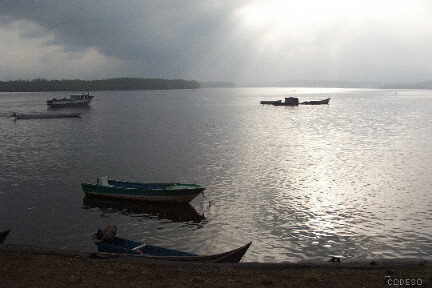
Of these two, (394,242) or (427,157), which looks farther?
(427,157)

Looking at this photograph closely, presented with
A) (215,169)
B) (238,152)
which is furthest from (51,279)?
(238,152)

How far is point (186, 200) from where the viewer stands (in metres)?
35.8

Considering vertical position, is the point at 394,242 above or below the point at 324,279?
below

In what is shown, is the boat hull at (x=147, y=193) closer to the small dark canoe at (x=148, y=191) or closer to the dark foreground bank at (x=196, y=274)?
the small dark canoe at (x=148, y=191)

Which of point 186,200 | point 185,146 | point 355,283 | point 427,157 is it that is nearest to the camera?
point 355,283

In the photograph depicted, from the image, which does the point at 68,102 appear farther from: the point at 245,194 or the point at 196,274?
the point at 196,274

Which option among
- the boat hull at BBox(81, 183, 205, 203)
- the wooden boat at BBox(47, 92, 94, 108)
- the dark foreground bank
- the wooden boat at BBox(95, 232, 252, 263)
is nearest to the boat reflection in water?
the boat hull at BBox(81, 183, 205, 203)

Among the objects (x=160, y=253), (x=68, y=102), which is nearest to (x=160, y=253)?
(x=160, y=253)

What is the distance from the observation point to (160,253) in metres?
21.1

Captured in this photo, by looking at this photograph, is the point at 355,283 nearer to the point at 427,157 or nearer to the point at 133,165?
the point at 133,165

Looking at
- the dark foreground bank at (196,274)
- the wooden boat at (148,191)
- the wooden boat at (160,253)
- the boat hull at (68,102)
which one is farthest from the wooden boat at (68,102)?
the dark foreground bank at (196,274)

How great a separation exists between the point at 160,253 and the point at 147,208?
584 inches

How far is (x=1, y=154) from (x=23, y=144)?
10971mm

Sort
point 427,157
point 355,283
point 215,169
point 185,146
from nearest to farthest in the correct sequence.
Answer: point 355,283, point 215,169, point 427,157, point 185,146
